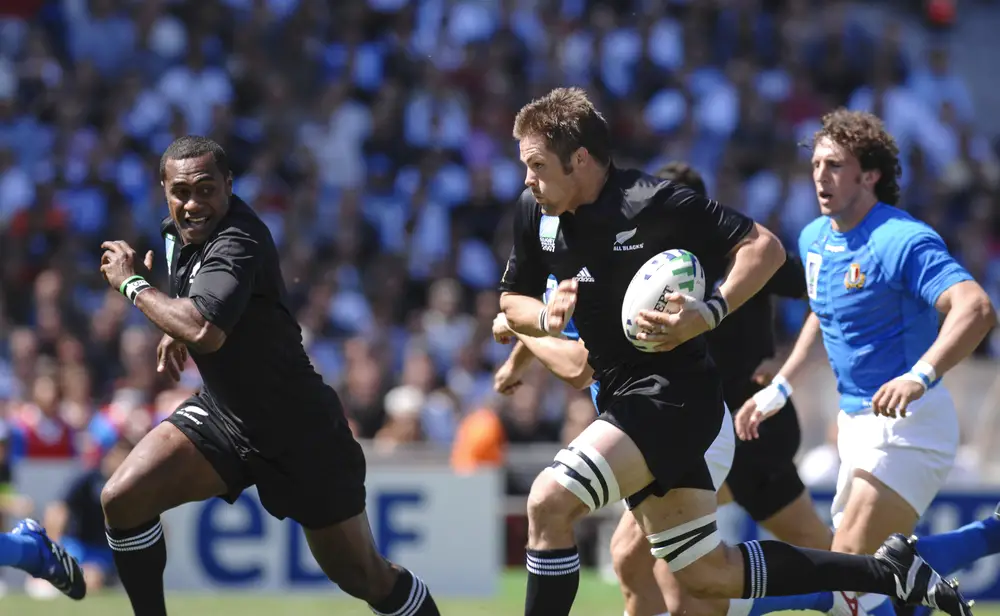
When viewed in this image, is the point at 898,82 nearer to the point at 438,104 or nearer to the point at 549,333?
the point at 438,104

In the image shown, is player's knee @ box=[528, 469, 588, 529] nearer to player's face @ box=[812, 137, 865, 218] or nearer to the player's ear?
player's face @ box=[812, 137, 865, 218]

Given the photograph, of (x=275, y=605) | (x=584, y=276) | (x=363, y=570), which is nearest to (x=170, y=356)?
(x=363, y=570)

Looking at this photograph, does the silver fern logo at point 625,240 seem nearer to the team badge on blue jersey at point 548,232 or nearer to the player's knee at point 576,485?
the team badge on blue jersey at point 548,232

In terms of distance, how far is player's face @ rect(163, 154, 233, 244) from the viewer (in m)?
6.44

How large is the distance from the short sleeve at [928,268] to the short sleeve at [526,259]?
1.69 meters

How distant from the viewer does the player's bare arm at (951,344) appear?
6238 mm

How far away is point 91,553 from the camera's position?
12.3 metres

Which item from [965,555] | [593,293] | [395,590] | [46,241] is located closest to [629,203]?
[593,293]

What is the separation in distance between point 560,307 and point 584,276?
13.9 inches

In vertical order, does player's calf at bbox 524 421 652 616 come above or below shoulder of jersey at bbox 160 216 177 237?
below

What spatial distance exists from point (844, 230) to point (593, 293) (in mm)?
1607

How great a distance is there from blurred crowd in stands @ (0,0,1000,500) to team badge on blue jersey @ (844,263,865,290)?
704cm

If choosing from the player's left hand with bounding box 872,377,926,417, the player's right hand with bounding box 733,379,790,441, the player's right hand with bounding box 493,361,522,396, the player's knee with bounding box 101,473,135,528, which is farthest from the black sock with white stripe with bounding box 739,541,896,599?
the player's knee with bounding box 101,473,135,528

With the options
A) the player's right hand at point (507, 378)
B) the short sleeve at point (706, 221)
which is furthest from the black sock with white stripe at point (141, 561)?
the short sleeve at point (706, 221)
